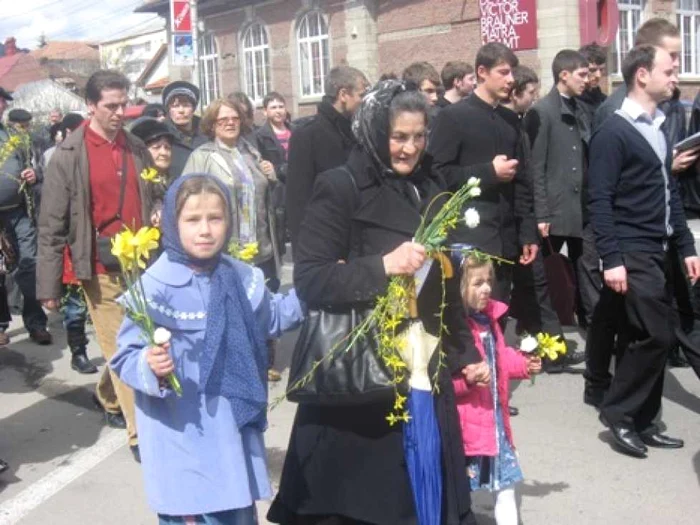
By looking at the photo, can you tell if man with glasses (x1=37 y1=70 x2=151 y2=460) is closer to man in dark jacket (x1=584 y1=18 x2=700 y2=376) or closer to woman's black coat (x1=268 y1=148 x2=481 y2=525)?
woman's black coat (x1=268 y1=148 x2=481 y2=525)

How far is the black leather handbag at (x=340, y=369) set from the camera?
3203 millimetres

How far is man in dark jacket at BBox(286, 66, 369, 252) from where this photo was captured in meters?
5.86

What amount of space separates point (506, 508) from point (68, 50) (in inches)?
3705

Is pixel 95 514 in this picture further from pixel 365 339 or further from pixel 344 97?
pixel 344 97

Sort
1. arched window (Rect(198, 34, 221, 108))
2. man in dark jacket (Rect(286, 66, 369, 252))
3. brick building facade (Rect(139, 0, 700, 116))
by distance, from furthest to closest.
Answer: arched window (Rect(198, 34, 221, 108))
brick building facade (Rect(139, 0, 700, 116))
man in dark jacket (Rect(286, 66, 369, 252))

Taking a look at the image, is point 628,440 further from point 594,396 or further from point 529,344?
point 529,344

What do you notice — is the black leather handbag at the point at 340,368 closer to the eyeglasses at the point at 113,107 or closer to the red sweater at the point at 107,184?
the red sweater at the point at 107,184

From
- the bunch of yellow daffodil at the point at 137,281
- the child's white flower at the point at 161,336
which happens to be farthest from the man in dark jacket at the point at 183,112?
the child's white flower at the point at 161,336

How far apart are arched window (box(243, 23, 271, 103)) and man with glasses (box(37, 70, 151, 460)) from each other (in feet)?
97.2

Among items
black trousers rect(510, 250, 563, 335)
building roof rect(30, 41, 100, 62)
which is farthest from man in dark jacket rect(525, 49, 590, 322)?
building roof rect(30, 41, 100, 62)

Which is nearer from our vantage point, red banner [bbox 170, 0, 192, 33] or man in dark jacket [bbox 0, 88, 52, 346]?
man in dark jacket [bbox 0, 88, 52, 346]

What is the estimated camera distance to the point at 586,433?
5539mm

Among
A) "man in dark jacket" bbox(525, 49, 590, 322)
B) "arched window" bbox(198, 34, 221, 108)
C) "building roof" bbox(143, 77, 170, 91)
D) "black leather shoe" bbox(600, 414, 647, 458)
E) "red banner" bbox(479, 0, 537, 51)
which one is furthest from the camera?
"building roof" bbox(143, 77, 170, 91)

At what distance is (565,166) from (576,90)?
1.78 feet
